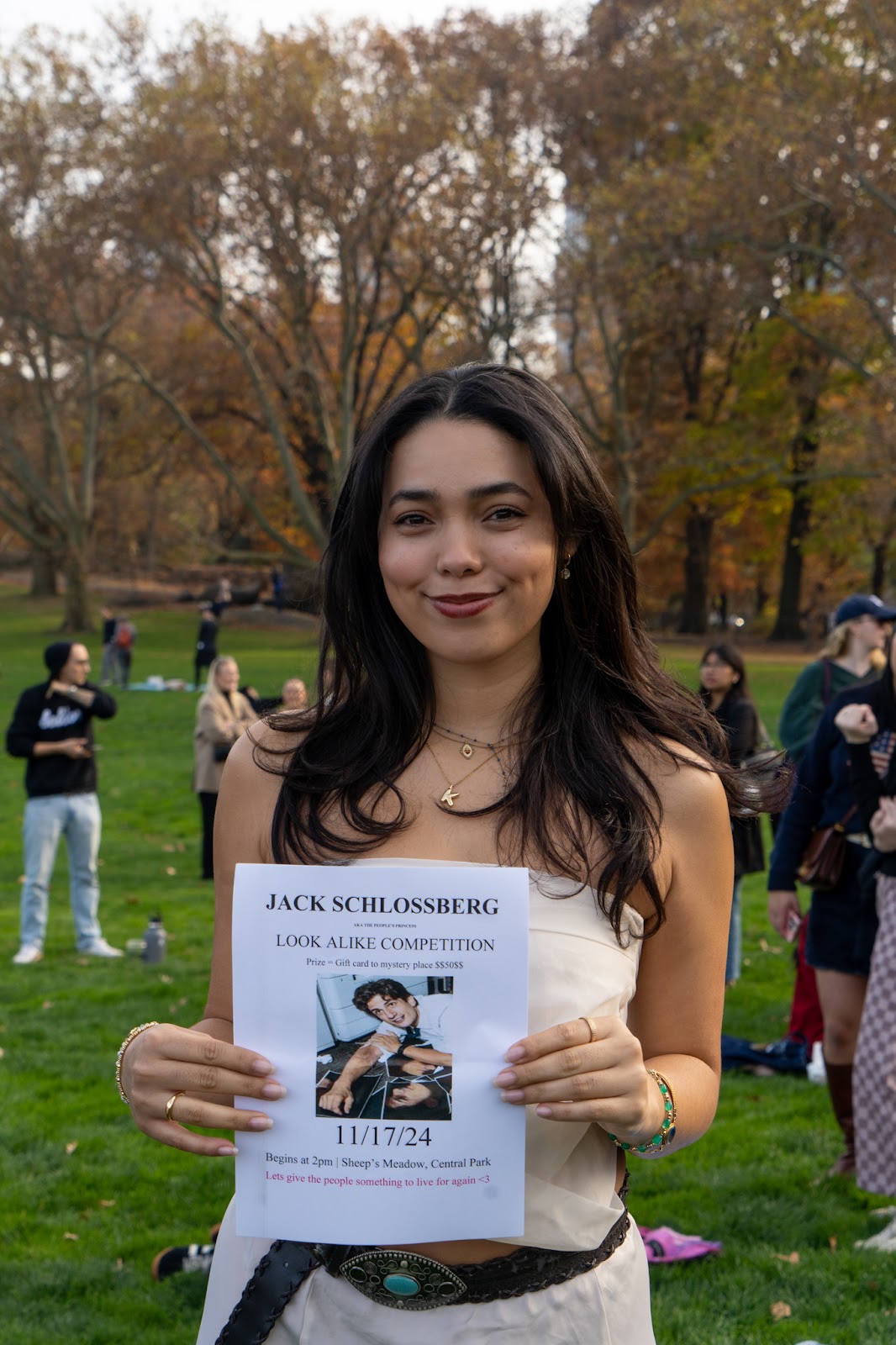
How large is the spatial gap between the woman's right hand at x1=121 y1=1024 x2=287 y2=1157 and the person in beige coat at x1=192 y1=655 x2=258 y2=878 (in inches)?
365

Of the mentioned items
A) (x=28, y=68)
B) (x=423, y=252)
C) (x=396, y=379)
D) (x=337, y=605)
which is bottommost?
(x=337, y=605)

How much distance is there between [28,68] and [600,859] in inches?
1092

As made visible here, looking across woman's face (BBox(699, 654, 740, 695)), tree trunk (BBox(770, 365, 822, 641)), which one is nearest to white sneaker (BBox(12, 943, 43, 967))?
woman's face (BBox(699, 654, 740, 695))

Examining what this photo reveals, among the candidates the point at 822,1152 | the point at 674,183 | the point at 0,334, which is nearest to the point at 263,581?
the point at 0,334

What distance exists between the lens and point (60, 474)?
38.1 m

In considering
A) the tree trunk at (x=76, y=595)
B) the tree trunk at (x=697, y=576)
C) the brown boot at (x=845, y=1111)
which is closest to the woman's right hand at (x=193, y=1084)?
the brown boot at (x=845, y=1111)

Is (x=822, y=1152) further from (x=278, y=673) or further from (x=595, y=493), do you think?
Result: (x=278, y=673)

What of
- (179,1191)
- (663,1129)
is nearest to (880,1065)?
(179,1191)

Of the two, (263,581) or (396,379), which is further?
(263,581)

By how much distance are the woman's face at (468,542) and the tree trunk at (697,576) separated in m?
38.2

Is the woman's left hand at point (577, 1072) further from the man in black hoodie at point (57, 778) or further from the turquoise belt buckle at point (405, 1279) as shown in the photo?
the man in black hoodie at point (57, 778)

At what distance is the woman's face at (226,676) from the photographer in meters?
11.5

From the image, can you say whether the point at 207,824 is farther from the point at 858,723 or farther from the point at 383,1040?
the point at 383,1040

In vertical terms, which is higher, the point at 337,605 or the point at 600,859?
the point at 337,605
